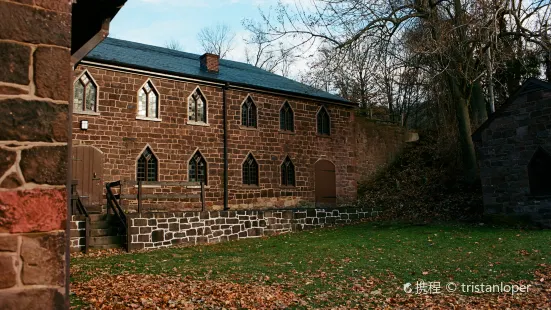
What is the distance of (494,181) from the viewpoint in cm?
1430

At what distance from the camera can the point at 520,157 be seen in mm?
13672

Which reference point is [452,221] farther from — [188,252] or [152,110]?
[152,110]

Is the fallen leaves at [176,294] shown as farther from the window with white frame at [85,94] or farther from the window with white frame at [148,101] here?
the window with white frame at [148,101]

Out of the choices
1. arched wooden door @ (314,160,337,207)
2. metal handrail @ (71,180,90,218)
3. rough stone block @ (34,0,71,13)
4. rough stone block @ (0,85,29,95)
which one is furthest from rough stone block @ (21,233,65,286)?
arched wooden door @ (314,160,337,207)

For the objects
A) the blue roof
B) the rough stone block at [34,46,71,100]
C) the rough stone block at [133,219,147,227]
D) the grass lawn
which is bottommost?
the grass lawn

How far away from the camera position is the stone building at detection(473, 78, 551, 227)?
13195 mm

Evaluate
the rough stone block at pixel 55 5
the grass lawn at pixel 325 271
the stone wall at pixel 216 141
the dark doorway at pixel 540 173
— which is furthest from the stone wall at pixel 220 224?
the rough stone block at pixel 55 5

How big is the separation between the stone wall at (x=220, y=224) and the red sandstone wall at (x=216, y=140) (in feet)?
9.76

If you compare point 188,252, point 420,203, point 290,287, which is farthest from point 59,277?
point 420,203

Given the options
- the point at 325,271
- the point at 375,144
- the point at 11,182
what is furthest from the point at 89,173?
the point at 375,144

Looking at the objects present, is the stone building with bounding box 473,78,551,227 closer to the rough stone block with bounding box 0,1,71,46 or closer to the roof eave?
the roof eave

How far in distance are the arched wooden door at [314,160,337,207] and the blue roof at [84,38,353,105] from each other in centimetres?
320

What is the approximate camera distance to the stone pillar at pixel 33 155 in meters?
2.88

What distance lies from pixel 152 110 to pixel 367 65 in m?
7.94
